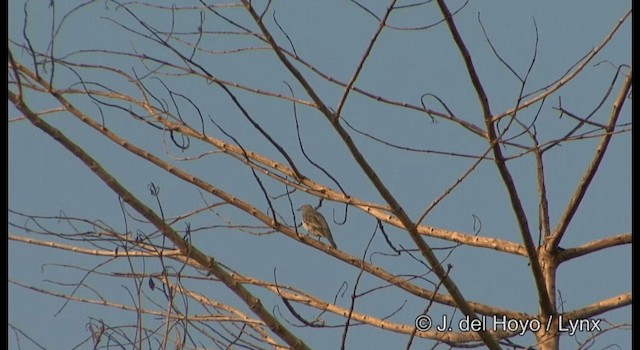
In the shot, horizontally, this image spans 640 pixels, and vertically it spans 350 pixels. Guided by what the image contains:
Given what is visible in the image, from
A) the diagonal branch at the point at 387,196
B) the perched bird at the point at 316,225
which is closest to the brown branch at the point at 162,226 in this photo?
the diagonal branch at the point at 387,196

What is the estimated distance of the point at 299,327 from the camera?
11.2 feet

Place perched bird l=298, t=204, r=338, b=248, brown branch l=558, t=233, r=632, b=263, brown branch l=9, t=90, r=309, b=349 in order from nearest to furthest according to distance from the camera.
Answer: brown branch l=9, t=90, r=309, b=349
brown branch l=558, t=233, r=632, b=263
perched bird l=298, t=204, r=338, b=248

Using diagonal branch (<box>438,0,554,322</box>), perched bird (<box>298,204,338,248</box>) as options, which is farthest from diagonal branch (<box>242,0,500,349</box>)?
perched bird (<box>298,204,338,248</box>)

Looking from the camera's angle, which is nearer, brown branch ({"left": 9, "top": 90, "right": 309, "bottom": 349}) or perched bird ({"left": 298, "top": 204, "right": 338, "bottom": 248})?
brown branch ({"left": 9, "top": 90, "right": 309, "bottom": 349})

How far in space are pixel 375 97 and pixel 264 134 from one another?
0.40 m

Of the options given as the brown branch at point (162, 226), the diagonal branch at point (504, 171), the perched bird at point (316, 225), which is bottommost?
the brown branch at point (162, 226)

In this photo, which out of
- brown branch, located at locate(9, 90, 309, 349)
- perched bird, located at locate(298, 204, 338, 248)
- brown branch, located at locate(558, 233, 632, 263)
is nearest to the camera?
brown branch, located at locate(9, 90, 309, 349)

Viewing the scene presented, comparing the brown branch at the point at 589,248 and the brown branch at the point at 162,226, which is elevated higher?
the brown branch at the point at 589,248

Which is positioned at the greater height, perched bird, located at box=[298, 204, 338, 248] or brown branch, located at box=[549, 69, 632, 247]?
perched bird, located at box=[298, 204, 338, 248]

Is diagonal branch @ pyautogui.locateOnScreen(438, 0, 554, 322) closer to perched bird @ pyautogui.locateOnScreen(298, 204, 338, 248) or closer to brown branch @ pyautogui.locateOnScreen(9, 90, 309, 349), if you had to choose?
brown branch @ pyautogui.locateOnScreen(9, 90, 309, 349)

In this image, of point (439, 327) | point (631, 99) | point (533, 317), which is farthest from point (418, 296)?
point (631, 99)

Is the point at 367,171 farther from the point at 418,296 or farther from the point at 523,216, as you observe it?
the point at 418,296

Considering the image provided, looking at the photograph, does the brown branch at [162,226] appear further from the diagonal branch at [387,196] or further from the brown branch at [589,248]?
the brown branch at [589,248]

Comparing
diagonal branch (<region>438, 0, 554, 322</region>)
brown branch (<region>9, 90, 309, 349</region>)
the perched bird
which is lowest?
brown branch (<region>9, 90, 309, 349</region>)
